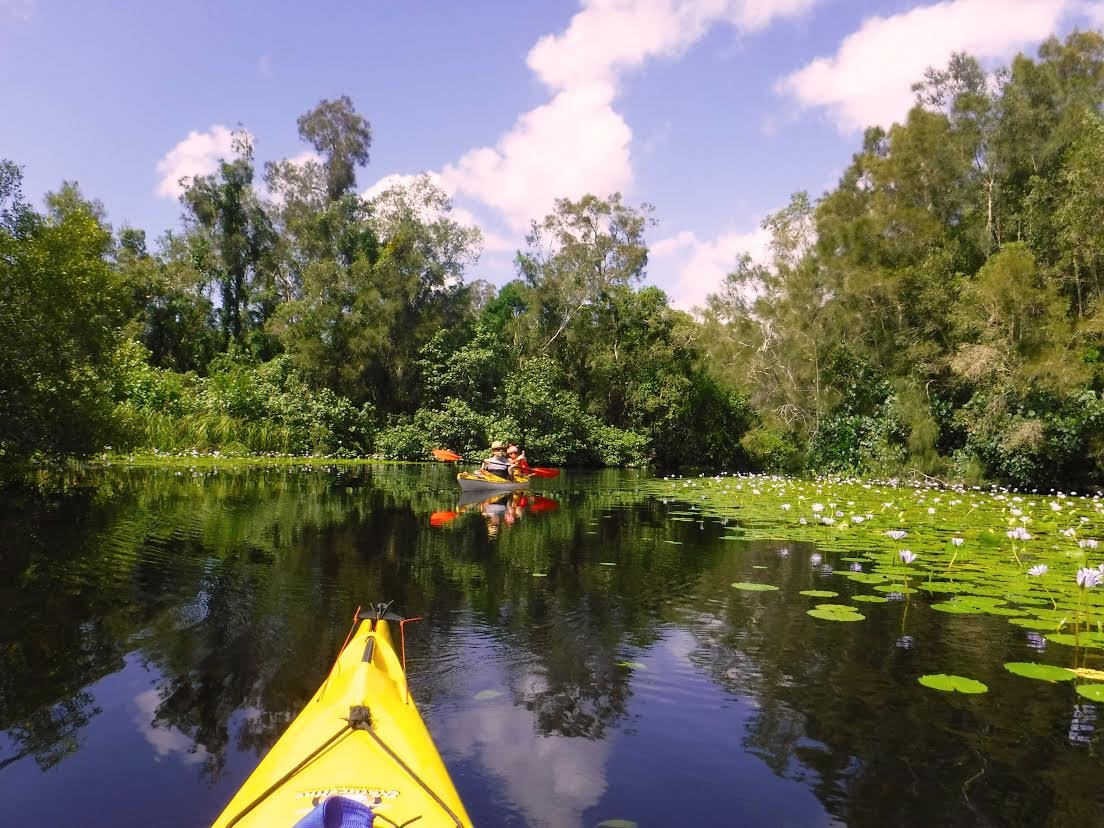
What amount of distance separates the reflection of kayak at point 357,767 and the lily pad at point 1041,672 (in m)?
4.39

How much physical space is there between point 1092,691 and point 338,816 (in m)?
4.87

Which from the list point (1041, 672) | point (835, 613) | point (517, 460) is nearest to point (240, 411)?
point (517, 460)

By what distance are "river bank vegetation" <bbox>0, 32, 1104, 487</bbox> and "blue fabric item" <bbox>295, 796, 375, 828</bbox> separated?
43.8 feet

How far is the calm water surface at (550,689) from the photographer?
11.8 ft

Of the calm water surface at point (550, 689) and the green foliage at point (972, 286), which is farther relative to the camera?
the green foliage at point (972, 286)

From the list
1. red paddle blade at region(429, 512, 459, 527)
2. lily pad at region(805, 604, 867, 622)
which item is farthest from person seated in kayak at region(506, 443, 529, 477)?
lily pad at region(805, 604, 867, 622)

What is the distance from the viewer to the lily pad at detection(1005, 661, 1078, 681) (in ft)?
16.7

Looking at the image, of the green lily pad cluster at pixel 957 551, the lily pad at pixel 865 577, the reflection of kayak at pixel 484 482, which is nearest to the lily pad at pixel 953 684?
the green lily pad cluster at pixel 957 551

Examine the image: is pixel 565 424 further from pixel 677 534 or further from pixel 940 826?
pixel 940 826

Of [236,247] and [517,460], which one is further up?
[236,247]

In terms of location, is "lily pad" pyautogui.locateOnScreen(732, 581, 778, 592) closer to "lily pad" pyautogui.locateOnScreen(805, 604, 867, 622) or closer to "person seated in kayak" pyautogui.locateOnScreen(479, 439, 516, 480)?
"lily pad" pyautogui.locateOnScreen(805, 604, 867, 622)

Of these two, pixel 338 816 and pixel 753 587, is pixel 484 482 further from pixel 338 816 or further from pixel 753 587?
pixel 338 816

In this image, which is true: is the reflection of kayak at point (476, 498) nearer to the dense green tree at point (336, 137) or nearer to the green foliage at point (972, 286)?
the green foliage at point (972, 286)

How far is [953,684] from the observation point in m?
4.98
